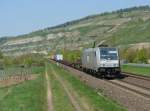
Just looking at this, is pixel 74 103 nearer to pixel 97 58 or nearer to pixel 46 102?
pixel 46 102

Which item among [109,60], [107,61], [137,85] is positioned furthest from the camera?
[107,61]

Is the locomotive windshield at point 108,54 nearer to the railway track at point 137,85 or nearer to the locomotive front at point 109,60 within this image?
the locomotive front at point 109,60

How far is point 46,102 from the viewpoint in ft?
97.5

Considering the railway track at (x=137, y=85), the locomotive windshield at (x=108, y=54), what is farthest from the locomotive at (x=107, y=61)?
the railway track at (x=137, y=85)

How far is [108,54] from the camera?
166ft

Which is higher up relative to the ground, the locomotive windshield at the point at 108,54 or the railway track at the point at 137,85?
the locomotive windshield at the point at 108,54

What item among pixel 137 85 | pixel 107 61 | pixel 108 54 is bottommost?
pixel 137 85

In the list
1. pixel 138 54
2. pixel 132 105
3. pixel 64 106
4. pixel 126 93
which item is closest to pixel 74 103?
pixel 64 106

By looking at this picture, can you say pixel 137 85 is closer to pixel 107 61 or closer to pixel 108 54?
pixel 107 61

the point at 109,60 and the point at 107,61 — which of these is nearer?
the point at 109,60

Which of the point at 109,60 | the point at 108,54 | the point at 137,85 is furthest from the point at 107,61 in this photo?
the point at 137,85

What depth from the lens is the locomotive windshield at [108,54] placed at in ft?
165

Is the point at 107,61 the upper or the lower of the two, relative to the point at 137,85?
upper

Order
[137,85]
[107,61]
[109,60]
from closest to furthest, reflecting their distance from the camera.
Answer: [137,85], [109,60], [107,61]
